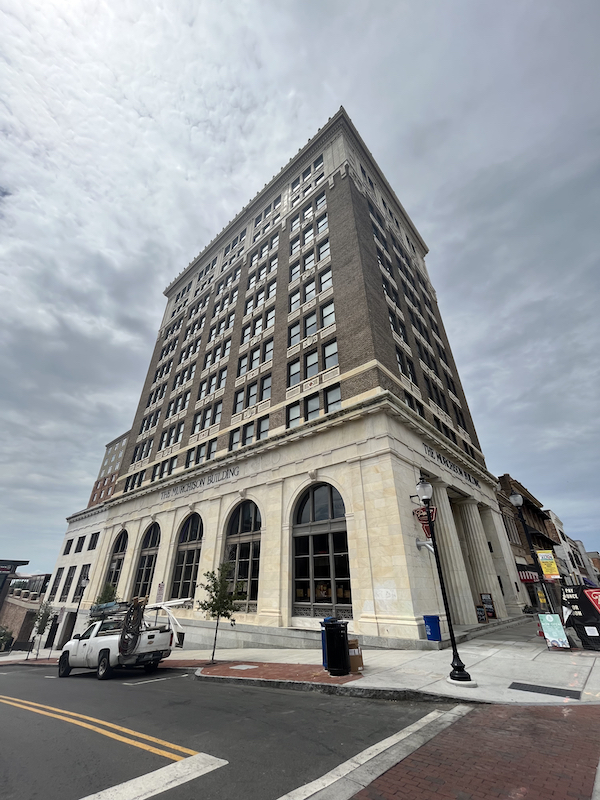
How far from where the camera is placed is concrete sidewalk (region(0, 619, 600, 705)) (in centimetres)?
708

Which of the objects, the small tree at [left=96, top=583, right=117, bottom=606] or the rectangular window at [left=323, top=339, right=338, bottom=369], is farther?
the small tree at [left=96, top=583, right=117, bottom=606]

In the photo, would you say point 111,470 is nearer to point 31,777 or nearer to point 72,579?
point 72,579

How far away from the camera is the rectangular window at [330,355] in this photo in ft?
69.9

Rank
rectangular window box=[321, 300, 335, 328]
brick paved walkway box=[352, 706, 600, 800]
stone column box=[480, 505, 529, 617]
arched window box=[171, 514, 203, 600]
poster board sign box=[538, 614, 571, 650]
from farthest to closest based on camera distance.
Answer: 1. stone column box=[480, 505, 529, 617]
2. arched window box=[171, 514, 203, 600]
3. rectangular window box=[321, 300, 335, 328]
4. poster board sign box=[538, 614, 571, 650]
5. brick paved walkway box=[352, 706, 600, 800]

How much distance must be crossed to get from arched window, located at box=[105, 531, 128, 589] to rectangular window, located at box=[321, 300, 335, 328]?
26.7m

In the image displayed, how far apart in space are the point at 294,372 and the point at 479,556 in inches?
677

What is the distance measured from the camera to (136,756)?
4.95m

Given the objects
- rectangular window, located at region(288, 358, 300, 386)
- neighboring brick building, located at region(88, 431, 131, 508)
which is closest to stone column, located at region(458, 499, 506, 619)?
rectangular window, located at region(288, 358, 300, 386)

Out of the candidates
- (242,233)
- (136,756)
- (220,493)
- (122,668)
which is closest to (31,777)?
(136,756)

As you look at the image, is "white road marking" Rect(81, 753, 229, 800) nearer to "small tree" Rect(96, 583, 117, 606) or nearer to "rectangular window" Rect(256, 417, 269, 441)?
"rectangular window" Rect(256, 417, 269, 441)

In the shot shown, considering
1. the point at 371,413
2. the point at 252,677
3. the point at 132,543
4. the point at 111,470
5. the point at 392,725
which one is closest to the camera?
the point at 392,725

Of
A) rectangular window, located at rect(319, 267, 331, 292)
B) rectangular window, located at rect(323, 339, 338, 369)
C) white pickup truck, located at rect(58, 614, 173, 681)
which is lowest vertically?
white pickup truck, located at rect(58, 614, 173, 681)

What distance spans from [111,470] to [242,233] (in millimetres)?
47984

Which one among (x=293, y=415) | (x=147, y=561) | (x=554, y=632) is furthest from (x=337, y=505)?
(x=147, y=561)
